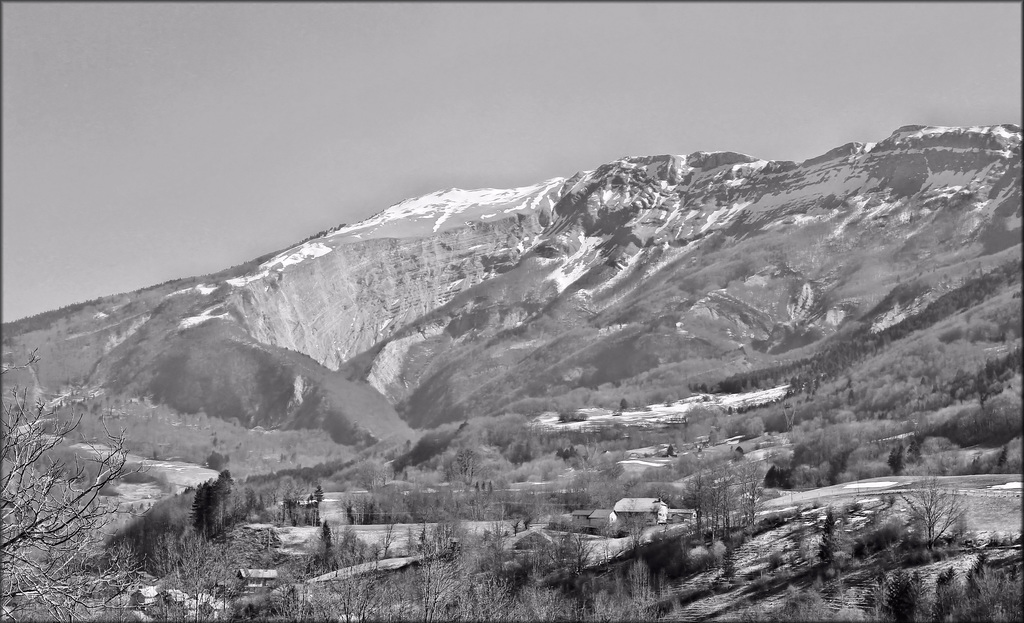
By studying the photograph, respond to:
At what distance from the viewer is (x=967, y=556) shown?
8275 cm

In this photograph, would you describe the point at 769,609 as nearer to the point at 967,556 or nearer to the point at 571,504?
the point at 967,556

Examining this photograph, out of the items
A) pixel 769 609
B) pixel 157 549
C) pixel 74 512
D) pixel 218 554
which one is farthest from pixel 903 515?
pixel 157 549

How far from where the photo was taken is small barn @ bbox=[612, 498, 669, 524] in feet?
479

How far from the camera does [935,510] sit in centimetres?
9488

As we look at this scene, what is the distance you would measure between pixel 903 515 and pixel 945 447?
78.4m

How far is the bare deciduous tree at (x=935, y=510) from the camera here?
298 feet

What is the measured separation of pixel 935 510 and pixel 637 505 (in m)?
63.1

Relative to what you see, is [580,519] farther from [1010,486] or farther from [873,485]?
[1010,486]

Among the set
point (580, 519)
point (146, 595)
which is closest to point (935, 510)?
point (580, 519)

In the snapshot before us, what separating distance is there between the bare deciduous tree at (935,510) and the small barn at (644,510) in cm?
4629

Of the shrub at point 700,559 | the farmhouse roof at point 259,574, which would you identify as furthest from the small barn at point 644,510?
the farmhouse roof at point 259,574

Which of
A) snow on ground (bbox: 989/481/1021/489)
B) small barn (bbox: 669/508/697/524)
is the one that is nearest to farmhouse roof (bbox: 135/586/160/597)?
small barn (bbox: 669/508/697/524)

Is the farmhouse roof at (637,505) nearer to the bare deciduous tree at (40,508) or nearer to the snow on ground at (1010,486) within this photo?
the snow on ground at (1010,486)

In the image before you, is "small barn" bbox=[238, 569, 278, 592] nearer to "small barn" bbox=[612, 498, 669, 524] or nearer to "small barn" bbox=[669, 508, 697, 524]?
"small barn" bbox=[612, 498, 669, 524]
